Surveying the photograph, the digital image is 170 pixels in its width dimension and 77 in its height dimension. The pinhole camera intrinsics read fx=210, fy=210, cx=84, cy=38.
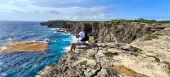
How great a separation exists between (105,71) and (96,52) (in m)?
3.49

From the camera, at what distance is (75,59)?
637 inches

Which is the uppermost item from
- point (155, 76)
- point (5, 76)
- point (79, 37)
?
point (79, 37)

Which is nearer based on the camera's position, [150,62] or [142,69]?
[142,69]

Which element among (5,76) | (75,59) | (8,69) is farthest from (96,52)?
(8,69)

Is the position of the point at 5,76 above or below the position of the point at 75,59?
below

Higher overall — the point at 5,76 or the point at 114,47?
the point at 114,47

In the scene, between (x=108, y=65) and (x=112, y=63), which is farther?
(x=112, y=63)

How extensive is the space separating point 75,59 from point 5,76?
36985 millimetres

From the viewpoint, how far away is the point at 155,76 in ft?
46.2

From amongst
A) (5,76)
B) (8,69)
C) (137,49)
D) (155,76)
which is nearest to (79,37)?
(137,49)

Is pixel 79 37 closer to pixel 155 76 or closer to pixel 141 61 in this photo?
pixel 141 61

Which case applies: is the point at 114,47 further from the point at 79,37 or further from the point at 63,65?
the point at 63,65

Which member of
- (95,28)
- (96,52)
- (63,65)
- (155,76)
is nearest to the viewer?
(155,76)

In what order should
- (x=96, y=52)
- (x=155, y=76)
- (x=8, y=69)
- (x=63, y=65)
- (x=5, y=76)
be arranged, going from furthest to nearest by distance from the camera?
(x=8, y=69) → (x=5, y=76) → (x=96, y=52) → (x=63, y=65) → (x=155, y=76)
